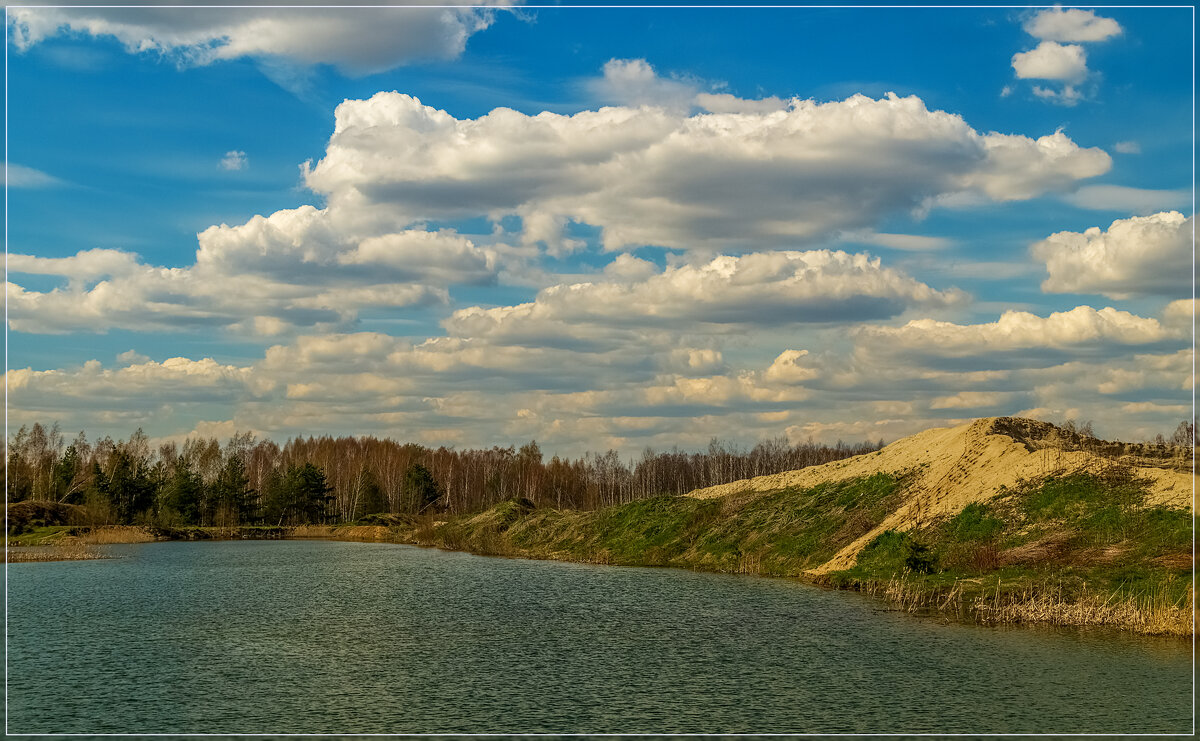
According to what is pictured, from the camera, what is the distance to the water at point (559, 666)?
29188 millimetres

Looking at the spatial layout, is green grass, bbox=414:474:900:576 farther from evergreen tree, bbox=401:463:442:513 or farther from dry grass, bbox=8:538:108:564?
evergreen tree, bbox=401:463:442:513

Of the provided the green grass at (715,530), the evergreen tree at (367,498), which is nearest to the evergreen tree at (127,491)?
the evergreen tree at (367,498)

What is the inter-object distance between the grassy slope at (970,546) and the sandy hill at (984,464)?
1666 millimetres

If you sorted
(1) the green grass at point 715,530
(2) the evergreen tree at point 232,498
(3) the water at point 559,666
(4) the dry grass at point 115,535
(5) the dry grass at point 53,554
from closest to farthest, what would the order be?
(3) the water at point 559,666, (1) the green grass at point 715,530, (5) the dry grass at point 53,554, (4) the dry grass at point 115,535, (2) the evergreen tree at point 232,498

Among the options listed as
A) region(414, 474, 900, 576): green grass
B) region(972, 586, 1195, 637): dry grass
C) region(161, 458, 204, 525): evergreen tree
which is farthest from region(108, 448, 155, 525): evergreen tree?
region(972, 586, 1195, 637): dry grass

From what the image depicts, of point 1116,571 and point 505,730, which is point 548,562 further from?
point 505,730

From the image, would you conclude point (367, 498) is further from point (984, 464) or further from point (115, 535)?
point (984, 464)

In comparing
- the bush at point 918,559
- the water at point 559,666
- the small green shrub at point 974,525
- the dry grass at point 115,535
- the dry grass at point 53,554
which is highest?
the small green shrub at point 974,525

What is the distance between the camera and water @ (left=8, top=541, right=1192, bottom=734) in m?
29.2

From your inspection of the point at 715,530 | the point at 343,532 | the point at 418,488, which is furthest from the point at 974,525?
the point at 418,488

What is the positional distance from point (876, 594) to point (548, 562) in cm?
4367

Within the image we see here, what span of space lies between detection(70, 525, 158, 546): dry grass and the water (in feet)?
220

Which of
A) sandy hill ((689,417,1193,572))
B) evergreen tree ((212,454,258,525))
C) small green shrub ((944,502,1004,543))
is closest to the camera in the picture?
small green shrub ((944,502,1004,543))

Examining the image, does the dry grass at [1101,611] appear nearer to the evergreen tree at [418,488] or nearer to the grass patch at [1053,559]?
the grass patch at [1053,559]
